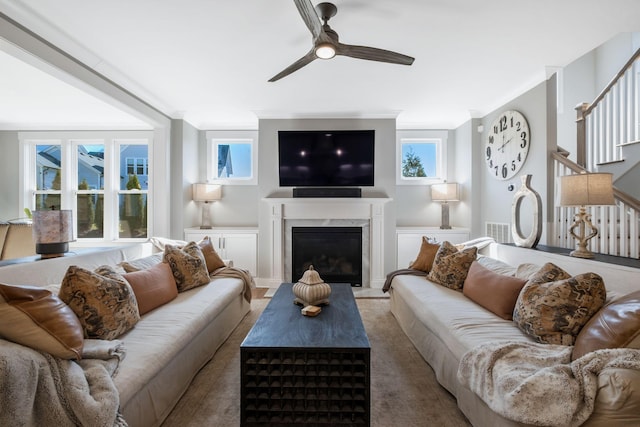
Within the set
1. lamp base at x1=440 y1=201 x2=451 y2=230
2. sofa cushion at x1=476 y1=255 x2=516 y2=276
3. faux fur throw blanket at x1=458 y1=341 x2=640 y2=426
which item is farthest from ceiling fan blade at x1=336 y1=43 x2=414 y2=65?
lamp base at x1=440 y1=201 x2=451 y2=230

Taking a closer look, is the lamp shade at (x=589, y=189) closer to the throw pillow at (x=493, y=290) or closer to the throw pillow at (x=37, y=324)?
the throw pillow at (x=493, y=290)

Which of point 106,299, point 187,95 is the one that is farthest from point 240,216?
point 106,299

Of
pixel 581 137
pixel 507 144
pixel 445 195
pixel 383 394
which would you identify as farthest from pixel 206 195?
pixel 581 137

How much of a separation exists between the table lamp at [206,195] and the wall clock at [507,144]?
13.0ft

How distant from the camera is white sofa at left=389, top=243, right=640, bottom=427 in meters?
1.04

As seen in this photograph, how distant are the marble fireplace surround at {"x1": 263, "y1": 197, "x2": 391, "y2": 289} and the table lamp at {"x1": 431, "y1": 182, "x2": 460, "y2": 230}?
38.7 inches

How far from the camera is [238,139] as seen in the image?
4.94 meters

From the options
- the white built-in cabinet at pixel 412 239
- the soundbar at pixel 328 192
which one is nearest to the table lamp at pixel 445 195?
the white built-in cabinet at pixel 412 239

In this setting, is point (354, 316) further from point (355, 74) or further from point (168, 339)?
point (355, 74)

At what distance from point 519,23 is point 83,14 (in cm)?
319

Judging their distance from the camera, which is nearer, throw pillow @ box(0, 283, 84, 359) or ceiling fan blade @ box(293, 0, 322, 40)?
throw pillow @ box(0, 283, 84, 359)

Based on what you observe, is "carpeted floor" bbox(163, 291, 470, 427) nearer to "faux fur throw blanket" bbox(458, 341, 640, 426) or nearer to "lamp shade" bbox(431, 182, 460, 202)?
"faux fur throw blanket" bbox(458, 341, 640, 426)

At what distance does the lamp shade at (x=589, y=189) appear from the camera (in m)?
2.12

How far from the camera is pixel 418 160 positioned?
4.96 metres
